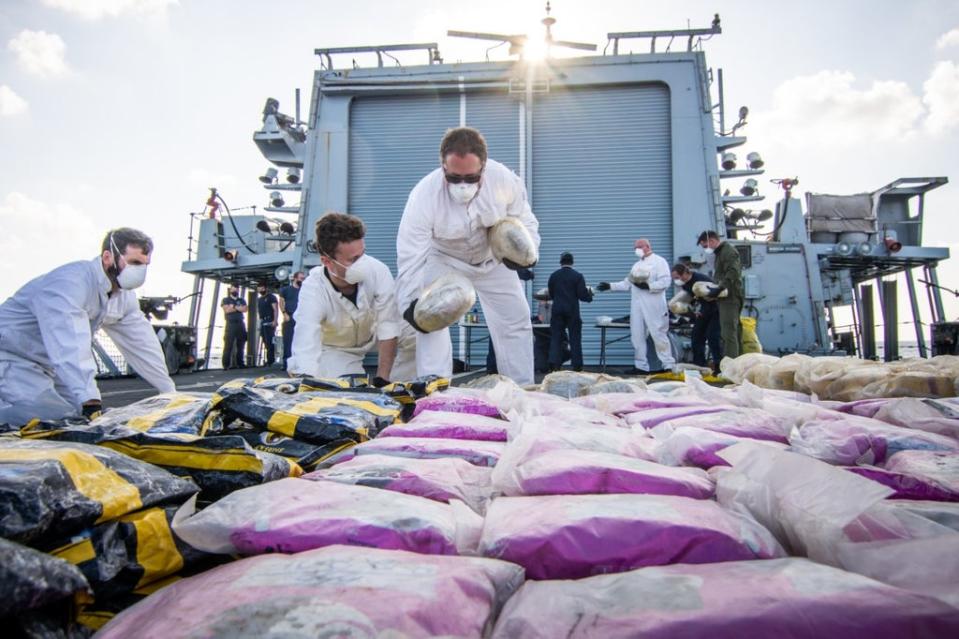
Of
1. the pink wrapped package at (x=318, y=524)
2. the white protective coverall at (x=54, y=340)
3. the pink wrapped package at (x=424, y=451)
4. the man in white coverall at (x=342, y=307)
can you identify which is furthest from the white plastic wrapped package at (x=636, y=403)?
the white protective coverall at (x=54, y=340)

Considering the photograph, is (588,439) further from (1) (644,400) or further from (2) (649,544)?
(1) (644,400)

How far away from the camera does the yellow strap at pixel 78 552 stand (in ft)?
2.29

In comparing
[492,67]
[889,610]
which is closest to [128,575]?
[889,610]

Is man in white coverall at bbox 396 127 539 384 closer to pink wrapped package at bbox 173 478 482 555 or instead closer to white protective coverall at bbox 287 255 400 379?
white protective coverall at bbox 287 255 400 379

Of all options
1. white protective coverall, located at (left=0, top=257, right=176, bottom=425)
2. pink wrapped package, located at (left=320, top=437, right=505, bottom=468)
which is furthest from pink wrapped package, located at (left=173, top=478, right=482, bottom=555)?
white protective coverall, located at (left=0, top=257, right=176, bottom=425)

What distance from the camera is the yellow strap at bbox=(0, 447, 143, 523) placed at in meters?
0.77

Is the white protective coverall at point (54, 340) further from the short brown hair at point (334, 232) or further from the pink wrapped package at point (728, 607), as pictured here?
the pink wrapped package at point (728, 607)

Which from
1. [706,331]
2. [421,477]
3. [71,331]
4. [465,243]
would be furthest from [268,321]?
[421,477]

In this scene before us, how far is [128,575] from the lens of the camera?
29.2 inches

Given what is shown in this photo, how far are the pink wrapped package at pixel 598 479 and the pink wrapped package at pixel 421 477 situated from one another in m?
0.07

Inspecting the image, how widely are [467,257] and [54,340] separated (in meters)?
2.22

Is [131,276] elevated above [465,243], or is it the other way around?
[465,243]

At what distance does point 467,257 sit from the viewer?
3.66 metres

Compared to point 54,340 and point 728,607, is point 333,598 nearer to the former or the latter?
point 728,607
